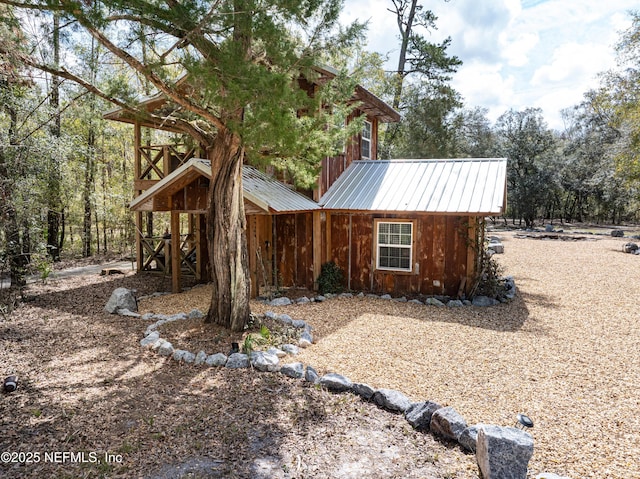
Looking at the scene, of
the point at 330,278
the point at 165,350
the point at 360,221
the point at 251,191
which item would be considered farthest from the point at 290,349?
the point at 360,221

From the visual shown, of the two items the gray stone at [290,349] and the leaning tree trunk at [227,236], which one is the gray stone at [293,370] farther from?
the leaning tree trunk at [227,236]

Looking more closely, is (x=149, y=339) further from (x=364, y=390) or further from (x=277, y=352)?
(x=364, y=390)

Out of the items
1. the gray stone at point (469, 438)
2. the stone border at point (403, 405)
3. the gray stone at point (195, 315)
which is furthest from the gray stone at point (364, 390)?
the gray stone at point (195, 315)

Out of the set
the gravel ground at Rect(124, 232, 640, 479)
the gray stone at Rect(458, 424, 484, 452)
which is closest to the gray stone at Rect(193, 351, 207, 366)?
the gravel ground at Rect(124, 232, 640, 479)

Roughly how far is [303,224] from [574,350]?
6.53 metres

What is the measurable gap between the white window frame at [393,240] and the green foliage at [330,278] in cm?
105

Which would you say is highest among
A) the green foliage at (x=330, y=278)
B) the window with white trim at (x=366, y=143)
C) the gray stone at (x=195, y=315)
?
the window with white trim at (x=366, y=143)

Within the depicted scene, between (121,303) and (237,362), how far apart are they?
4103 millimetres

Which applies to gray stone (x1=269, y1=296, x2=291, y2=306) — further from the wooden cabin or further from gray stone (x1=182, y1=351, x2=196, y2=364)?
gray stone (x1=182, y1=351, x2=196, y2=364)

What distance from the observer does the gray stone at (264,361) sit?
558cm

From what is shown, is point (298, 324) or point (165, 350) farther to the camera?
point (298, 324)

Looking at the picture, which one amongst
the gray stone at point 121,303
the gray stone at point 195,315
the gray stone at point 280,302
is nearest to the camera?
the gray stone at point 195,315

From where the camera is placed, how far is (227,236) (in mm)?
6746

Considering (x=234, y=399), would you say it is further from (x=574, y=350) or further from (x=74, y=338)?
(x=574, y=350)
